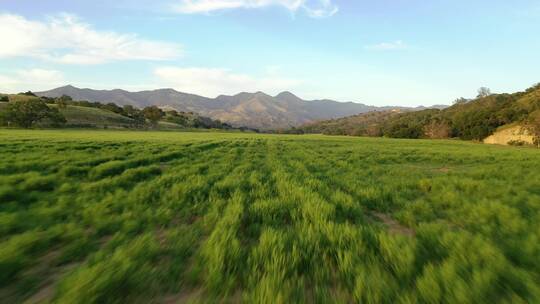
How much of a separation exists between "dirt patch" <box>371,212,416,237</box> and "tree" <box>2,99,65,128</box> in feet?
342

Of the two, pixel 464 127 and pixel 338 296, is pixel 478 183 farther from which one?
pixel 464 127

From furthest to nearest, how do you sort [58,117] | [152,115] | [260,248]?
[152,115] < [58,117] < [260,248]

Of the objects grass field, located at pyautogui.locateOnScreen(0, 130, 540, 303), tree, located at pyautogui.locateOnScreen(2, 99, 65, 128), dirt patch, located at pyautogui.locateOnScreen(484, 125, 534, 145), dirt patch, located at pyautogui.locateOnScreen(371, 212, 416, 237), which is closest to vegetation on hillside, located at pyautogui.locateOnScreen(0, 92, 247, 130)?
tree, located at pyautogui.locateOnScreen(2, 99, 65, 128)

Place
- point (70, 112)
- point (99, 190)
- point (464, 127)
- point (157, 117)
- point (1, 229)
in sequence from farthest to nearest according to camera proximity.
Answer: point (157, 117), point (70, 112), point (464, 127), point (99, 190), point (1, 229)

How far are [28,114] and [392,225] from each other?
105522mm

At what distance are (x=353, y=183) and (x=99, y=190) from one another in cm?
685

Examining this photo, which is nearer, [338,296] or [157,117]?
[338,296]

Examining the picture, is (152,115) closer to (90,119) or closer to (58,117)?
(90,119)

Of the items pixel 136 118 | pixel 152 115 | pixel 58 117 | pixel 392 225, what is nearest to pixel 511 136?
pixel 392 225

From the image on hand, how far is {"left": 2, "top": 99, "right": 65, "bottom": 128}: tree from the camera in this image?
8094 centimetres

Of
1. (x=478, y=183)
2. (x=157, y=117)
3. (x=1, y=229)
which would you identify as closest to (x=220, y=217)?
(x=1, y=229)

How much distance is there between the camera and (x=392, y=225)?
516 centimetres

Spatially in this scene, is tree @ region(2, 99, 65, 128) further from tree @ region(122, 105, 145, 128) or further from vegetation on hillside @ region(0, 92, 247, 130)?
tree @ region(122, 105, 145, 128)

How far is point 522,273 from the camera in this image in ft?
9.57
